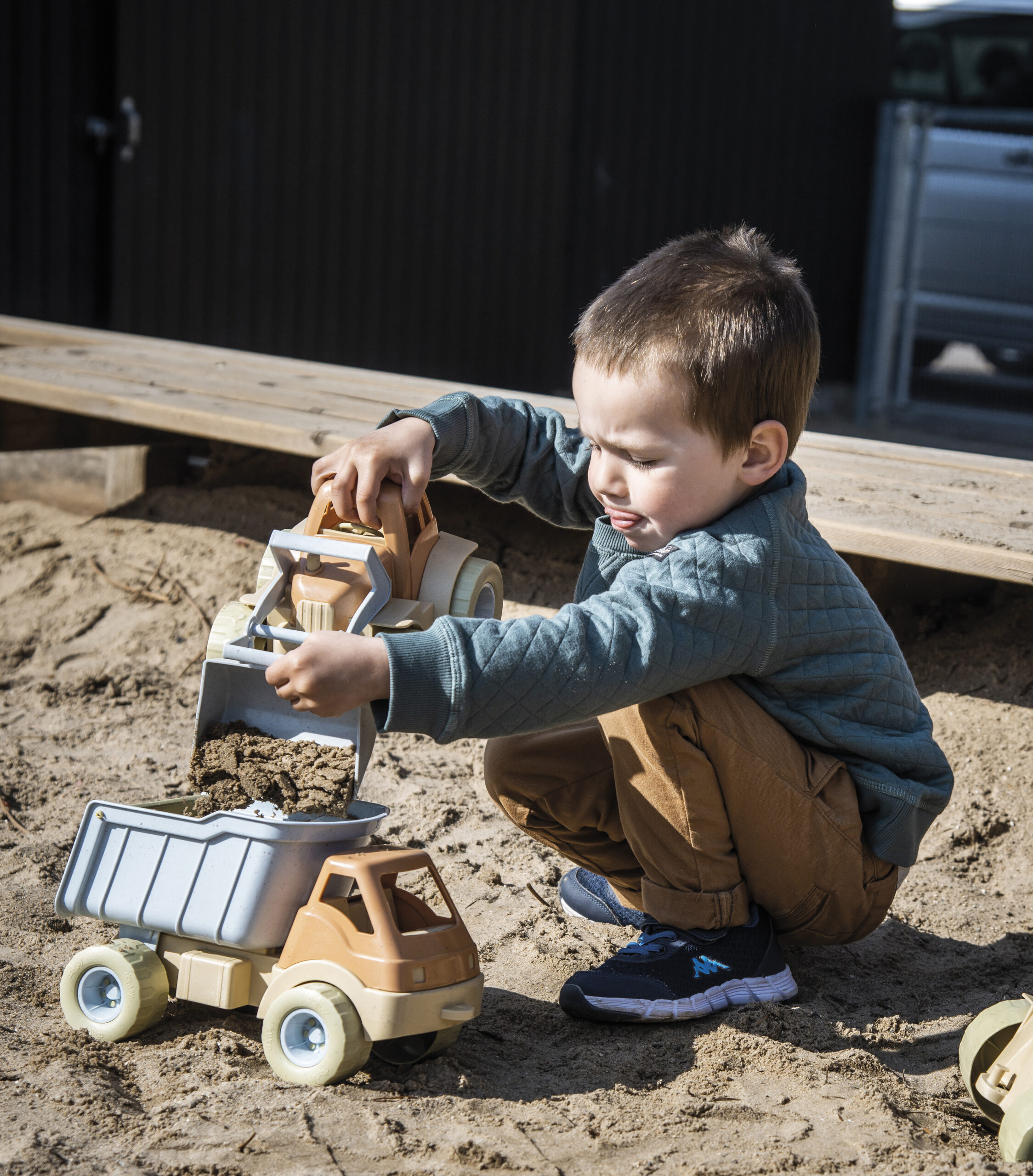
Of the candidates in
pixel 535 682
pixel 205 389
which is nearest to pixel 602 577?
pixel 535 682

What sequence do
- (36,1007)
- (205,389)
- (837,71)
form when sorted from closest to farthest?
(36,1007) < (205,389) < (837,71)

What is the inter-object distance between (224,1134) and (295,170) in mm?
5889

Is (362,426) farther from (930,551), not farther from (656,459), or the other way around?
(656,459)

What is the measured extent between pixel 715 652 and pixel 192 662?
1.93 metres

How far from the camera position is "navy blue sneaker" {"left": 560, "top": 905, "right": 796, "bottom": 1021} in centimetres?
178

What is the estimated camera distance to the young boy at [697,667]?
60.5 inches

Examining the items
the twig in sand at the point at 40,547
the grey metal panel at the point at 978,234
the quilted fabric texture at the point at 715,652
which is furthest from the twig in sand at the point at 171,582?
the grey metal panel at the point at 978,234

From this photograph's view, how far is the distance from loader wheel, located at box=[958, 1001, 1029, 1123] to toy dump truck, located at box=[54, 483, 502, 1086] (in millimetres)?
603

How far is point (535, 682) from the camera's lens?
1519 millimetres

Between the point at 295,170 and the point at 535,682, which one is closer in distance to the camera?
the point at 535,682

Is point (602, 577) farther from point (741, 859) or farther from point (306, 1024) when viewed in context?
point (306, 1024)

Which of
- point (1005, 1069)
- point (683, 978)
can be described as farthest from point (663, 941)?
point (1005, 1069)

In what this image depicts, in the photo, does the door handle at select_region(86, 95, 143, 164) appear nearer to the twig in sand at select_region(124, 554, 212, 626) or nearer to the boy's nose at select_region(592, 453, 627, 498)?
the twig in sand at select_region(124, 554, 212, 626)

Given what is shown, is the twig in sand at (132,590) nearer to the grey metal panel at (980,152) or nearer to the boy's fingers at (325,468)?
the boy's fingers at (325,468)
